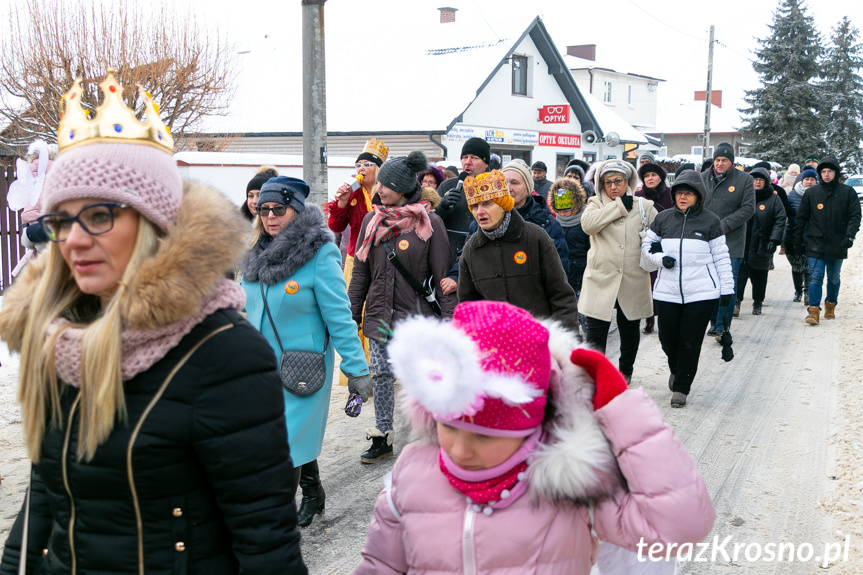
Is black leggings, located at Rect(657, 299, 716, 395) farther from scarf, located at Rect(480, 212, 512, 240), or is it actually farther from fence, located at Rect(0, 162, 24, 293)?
fence, located at Rect(0, 162, 24, 293)

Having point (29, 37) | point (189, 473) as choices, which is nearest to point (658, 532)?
point (189, 473)

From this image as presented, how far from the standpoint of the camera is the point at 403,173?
18.5 ft

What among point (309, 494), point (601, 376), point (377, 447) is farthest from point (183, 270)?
point (377, 447)

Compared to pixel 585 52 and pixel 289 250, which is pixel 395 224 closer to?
pixel 289 250

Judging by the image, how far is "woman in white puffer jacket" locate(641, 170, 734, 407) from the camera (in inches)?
260

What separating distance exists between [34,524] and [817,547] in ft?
12.4

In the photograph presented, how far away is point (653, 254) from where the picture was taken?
671 cm

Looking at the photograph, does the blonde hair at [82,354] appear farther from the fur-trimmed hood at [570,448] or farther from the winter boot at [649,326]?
the winter boot at [649,326]

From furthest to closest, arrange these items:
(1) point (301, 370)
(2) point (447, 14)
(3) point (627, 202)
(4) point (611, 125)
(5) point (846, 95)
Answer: (5) point (846, 95), (2) point (447, 14), (4) point (611, 125), (3) point (627, 202), (1) point (301, 370)

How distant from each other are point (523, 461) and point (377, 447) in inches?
140

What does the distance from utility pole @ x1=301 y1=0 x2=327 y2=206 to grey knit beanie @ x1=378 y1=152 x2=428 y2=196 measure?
374 centimetres

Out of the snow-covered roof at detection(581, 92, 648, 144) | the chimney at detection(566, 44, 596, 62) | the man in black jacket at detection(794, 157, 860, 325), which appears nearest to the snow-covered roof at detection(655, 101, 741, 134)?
the chimney at detection(566, 44, 596, 62)

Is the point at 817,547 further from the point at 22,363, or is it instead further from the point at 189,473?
the point at 22,363

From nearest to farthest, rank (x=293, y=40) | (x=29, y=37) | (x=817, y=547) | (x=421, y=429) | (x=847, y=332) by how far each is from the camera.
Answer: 1. (x=421, y=429)
2. (x=817, y=547)
3. (x=847, y=332)
4. (x=29, y=37)
5. (x=293, y=40)
